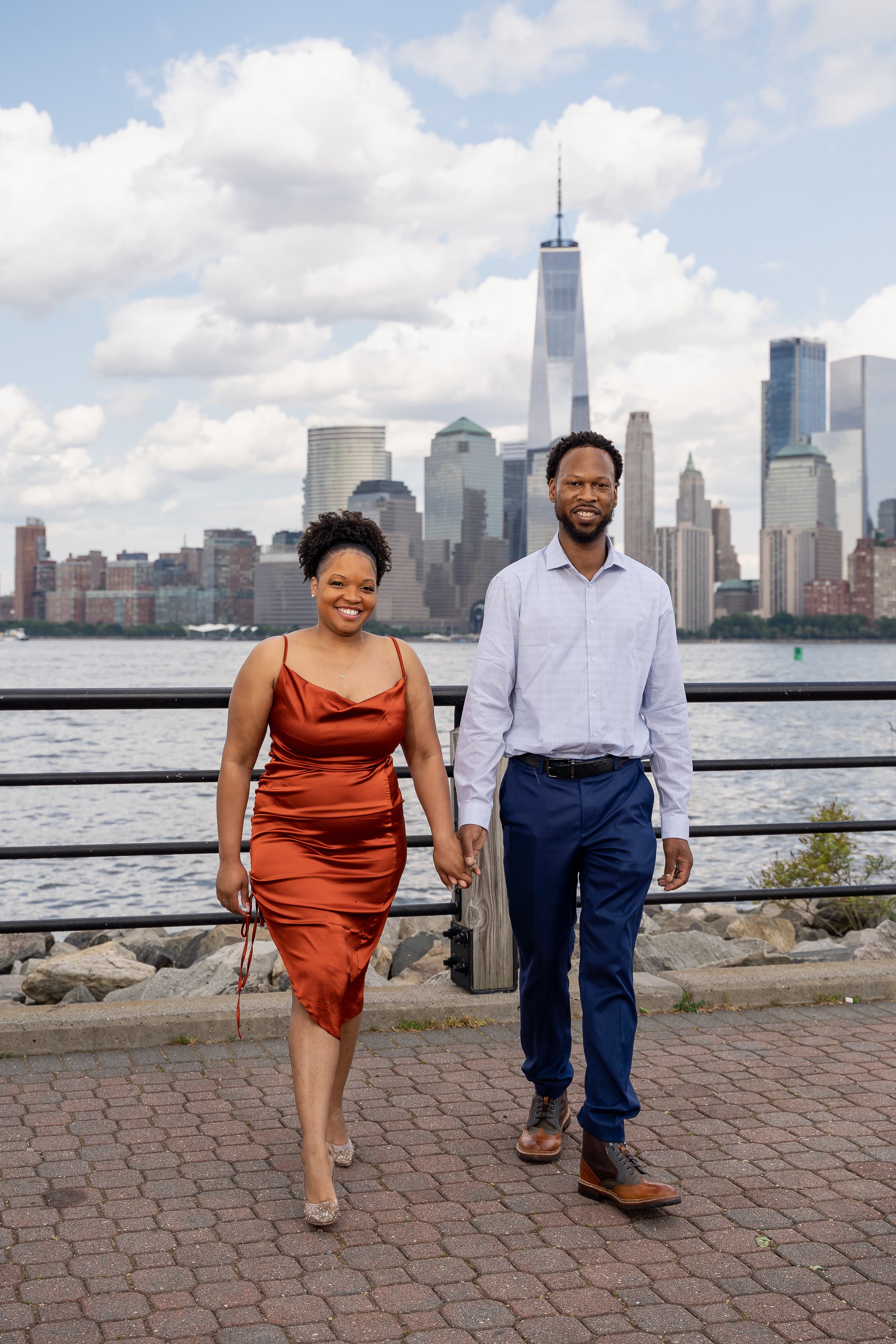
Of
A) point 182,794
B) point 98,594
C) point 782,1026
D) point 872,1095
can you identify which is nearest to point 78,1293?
point 872,1095

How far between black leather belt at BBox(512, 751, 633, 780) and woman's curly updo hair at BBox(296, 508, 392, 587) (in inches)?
26.5

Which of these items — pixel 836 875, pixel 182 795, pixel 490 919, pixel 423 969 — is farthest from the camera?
pixel 182 795

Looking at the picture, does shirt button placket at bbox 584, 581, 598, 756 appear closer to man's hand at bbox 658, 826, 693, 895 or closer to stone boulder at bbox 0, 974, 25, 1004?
man's hand at bbox 658, 826, 693, 895

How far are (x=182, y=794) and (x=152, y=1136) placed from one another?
2070 centimetres

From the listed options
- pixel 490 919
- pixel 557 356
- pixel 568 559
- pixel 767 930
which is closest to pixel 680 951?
pixel 490 919

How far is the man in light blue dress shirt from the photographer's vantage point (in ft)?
11.7

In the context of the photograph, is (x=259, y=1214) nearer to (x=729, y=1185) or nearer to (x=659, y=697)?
(x=729, y=1185)

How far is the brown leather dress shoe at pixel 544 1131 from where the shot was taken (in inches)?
148

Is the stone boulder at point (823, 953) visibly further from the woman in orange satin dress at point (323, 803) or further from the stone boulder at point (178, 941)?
the stone boulder at point (178, 941)

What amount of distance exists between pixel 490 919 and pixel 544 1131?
1.40 m

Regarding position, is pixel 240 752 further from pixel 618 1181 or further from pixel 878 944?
pixel 878 944

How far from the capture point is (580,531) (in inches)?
143

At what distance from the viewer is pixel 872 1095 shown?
430 centimetres

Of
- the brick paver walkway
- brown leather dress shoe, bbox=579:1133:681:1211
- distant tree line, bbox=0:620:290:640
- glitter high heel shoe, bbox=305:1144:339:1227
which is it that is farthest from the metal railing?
distant tree line, bbox=0:620:290:640
